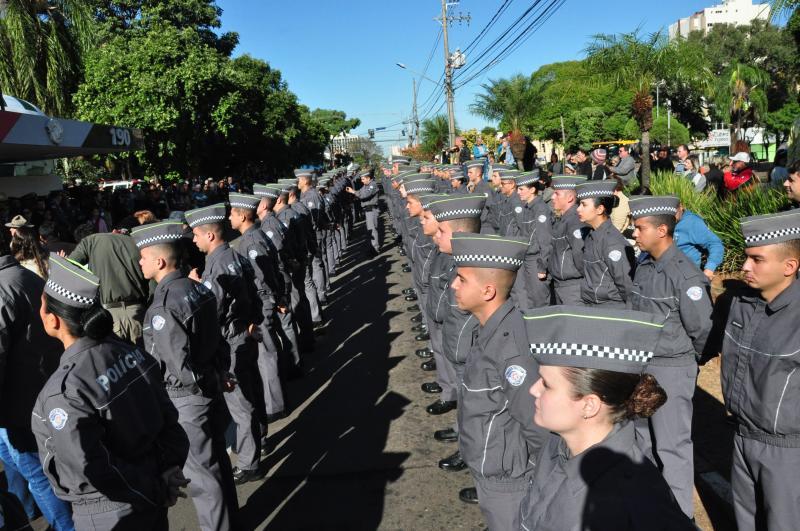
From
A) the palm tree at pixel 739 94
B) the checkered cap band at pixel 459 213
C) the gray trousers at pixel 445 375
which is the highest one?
the palm tree at pixel 739 94

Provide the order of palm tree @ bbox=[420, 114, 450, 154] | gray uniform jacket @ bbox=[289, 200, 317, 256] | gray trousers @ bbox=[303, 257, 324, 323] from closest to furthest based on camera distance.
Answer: gray uniform jacket @ bbox=[289, 200, 317, 256], gray trousers @ bbox=[303, 257, 324, 323], palm tree @ bbox=[420, 114, 450, 154]

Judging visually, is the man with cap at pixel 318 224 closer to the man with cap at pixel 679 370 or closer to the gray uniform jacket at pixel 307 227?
the gray uniform jacket at pixel 307 227

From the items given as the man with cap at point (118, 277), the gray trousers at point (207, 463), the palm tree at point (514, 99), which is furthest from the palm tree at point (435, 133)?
the gray trousers at point (207, 463)

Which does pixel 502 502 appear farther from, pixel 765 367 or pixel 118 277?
pixel 118 277

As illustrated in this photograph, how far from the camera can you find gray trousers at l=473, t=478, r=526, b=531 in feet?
10.3

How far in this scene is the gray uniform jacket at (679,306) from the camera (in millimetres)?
4016

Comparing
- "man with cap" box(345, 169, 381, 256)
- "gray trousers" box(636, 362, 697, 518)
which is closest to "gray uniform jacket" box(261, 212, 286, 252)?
"gray trousers" box(636, 362, 697, 518)

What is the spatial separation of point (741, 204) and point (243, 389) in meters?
7.51

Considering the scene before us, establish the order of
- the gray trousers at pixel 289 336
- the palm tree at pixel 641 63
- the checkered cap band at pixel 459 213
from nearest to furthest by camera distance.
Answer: the checkered cap band at pixel 459 213 < the gray trousers at pixel 289 336 < the palm tree at pixel 641 63

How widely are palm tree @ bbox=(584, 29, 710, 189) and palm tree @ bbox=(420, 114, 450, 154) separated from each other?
92.0 ft

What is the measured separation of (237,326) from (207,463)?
4.64 feet

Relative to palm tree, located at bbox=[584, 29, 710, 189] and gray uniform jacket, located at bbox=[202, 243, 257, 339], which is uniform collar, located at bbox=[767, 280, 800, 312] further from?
palm tree, located at bbox=[584, 29, 710, 189]

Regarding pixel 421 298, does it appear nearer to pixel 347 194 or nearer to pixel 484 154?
pixel 347 194

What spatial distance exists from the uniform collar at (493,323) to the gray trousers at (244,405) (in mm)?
2650
